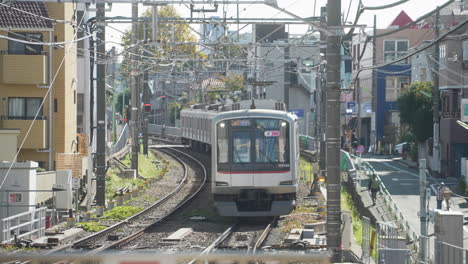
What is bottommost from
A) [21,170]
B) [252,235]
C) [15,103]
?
[252,235]

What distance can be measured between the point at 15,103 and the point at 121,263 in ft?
75.1

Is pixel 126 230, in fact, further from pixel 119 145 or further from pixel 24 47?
pixel 119 145

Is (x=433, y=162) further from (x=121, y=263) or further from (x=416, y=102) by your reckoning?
(x=121, y=263)

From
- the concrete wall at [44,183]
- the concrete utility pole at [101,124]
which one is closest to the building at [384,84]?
the concrete wall at [44,183]

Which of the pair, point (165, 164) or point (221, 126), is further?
point (165, 164)

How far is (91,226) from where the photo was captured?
18.3 m

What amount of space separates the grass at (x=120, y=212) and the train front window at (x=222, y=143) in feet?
10.5

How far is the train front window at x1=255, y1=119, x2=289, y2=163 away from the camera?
742 inches


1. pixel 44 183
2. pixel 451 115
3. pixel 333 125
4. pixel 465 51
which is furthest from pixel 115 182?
pixel 333 125

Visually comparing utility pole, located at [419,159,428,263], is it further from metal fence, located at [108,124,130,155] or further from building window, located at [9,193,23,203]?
metal fence, located at [108,124,130,155]

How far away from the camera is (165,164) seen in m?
38.2

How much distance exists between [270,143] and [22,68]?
10426 mm

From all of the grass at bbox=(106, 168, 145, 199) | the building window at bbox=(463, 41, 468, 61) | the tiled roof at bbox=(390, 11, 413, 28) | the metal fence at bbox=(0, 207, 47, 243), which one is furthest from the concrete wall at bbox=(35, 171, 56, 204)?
the tiled roof at bbox=(390, 11, 413, 28)

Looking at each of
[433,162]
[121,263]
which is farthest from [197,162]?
[121,263]
